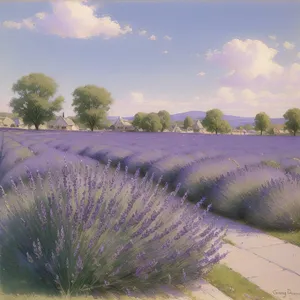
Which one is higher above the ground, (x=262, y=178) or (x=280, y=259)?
(x=262, y=178)

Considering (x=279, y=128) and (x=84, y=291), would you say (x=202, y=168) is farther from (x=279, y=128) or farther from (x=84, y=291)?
(x=279, y=128)

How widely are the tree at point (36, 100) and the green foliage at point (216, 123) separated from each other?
109 feet

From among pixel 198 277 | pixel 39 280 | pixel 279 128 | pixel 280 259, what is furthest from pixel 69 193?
pixel 279 128

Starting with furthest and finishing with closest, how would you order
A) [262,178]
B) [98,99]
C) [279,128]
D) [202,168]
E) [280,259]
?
1. [279,128]
2. [98,99]
3. [202,168]
4. [262,178]
5. [280,259]

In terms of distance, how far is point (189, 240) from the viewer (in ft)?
7.88

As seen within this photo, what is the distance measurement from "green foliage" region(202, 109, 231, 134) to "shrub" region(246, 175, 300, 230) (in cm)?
6211

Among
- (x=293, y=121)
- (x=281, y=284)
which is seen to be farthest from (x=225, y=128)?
(x=281, y=284)

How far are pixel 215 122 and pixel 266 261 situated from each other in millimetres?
63963

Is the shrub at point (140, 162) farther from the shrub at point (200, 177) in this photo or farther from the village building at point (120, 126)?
the village building at point (120, 126)

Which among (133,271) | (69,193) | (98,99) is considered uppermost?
(98,99)

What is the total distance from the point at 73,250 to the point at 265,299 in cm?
134

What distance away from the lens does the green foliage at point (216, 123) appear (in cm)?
6538

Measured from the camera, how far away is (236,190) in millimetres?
4684
